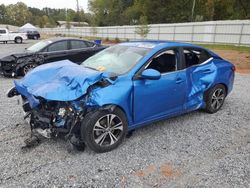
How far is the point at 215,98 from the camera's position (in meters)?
5.36

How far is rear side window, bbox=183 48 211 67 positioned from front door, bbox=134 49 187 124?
0.33m

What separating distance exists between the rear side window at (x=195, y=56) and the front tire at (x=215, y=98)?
0.65 metres

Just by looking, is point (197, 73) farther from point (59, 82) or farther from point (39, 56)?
point (39, 56)

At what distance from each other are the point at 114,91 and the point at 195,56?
2.27 meters

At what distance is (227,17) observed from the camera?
1818 inches

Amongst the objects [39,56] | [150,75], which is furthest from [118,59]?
[39,56]

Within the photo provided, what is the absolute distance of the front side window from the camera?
433 centimetres

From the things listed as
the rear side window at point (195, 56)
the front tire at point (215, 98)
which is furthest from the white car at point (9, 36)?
the front tire at point (215, 98)

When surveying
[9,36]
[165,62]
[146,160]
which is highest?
[165,62]

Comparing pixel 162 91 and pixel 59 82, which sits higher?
pixel 59 82

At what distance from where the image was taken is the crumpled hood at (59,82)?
3.43 m

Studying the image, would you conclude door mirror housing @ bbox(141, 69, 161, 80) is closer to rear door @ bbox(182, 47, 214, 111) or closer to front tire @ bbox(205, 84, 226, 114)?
rear door @ bbox(182, 47, 214, 111)

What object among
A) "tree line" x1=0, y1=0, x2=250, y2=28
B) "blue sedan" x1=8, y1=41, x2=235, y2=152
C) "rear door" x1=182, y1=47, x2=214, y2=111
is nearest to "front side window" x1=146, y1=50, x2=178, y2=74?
"blue sedan" x1=8, y1=41, x2=235, y2=152

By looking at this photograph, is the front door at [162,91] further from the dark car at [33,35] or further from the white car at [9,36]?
the dark car at [33,35]
